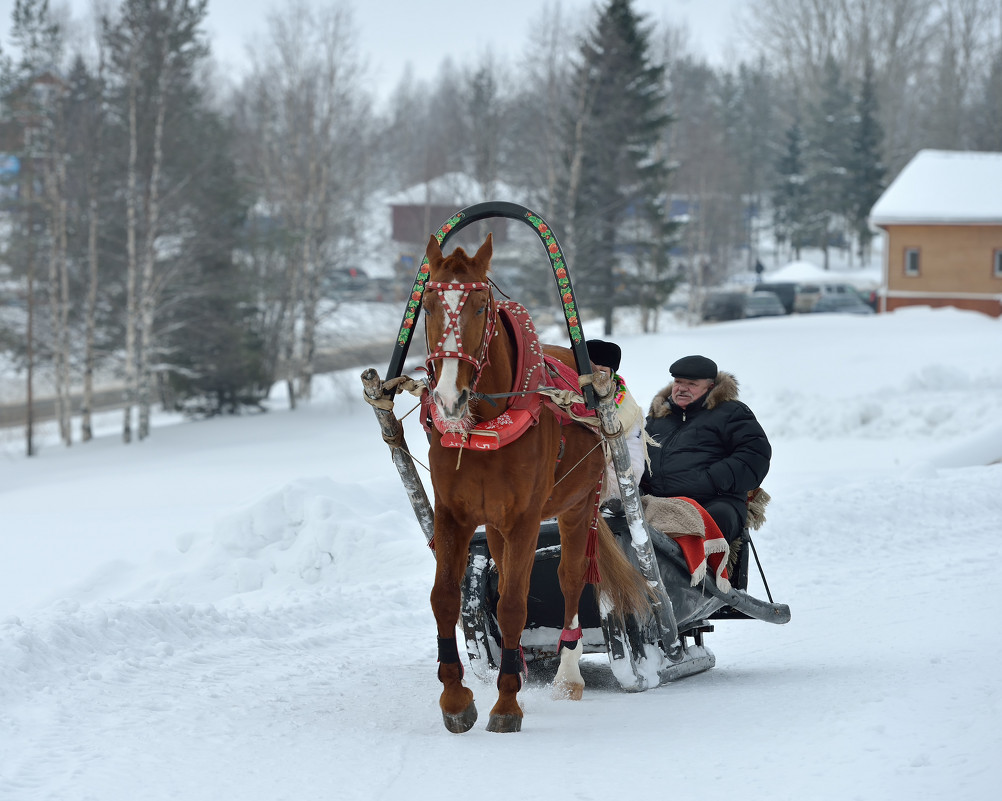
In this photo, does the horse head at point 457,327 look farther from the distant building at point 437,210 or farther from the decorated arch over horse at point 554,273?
the distant building at point 437,210

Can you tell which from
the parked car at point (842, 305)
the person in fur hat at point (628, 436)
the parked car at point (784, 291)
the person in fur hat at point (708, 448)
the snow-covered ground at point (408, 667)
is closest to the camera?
the snow-covered ground at point (408, 667)

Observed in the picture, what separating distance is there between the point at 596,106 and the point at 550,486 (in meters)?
26.5

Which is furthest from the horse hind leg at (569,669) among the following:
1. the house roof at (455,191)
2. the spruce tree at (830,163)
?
the spruce tree at (830,163)

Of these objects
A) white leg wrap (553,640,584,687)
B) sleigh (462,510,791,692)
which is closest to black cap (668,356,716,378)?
sleigh (462,510,791,692)

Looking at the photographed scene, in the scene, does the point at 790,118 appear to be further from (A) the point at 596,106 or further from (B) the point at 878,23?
(A) the point at 596,106

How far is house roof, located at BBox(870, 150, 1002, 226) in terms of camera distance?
35156 mm

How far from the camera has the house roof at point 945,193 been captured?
3516 centimetres

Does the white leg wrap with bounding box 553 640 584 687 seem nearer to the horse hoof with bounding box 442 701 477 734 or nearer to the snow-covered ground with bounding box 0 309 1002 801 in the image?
the snow-covered ground with bounding box 0 309 1002 801

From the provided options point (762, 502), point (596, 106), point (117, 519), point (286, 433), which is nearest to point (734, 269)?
point (596, 106)

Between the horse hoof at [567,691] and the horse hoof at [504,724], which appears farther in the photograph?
the horse hoof at [567,691]

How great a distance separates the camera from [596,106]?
29.8m

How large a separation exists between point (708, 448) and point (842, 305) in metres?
37.6

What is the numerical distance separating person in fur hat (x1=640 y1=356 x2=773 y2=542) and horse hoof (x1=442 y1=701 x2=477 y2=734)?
197 centimetres

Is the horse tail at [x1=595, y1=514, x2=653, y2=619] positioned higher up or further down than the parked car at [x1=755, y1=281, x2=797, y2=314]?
further down
